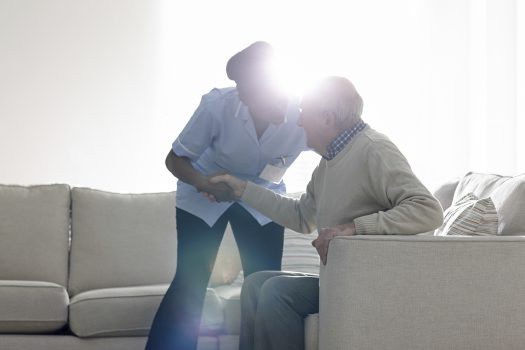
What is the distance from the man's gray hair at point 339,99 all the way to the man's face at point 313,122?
25mm

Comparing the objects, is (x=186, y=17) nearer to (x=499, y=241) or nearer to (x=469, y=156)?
(x=469, y=156)

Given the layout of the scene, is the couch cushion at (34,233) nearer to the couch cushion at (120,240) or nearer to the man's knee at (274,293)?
the couch cushion at (120,240)

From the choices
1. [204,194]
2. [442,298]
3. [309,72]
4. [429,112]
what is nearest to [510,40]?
[429,112]

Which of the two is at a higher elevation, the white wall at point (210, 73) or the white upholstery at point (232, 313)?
the white wall at point (210, 73)

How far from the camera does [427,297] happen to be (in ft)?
7.41

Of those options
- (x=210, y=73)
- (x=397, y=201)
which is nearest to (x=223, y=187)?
(x=397, y=201)

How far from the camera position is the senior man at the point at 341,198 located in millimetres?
2277

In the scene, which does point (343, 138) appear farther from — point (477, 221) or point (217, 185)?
point (217, 185)

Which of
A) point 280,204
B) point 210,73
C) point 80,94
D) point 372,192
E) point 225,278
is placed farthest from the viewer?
point 210,73

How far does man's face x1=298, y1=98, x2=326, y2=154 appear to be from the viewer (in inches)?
97.1

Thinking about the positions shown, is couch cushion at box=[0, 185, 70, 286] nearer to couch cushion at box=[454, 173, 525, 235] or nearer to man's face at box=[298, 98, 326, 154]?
man's face at box=[298, 98, 326, 154]

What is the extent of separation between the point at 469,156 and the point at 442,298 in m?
3.25

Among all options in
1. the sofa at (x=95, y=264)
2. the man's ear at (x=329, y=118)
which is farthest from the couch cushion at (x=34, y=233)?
the man's ear at (x=329, y=118)

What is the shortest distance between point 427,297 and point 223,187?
→ 896mm
